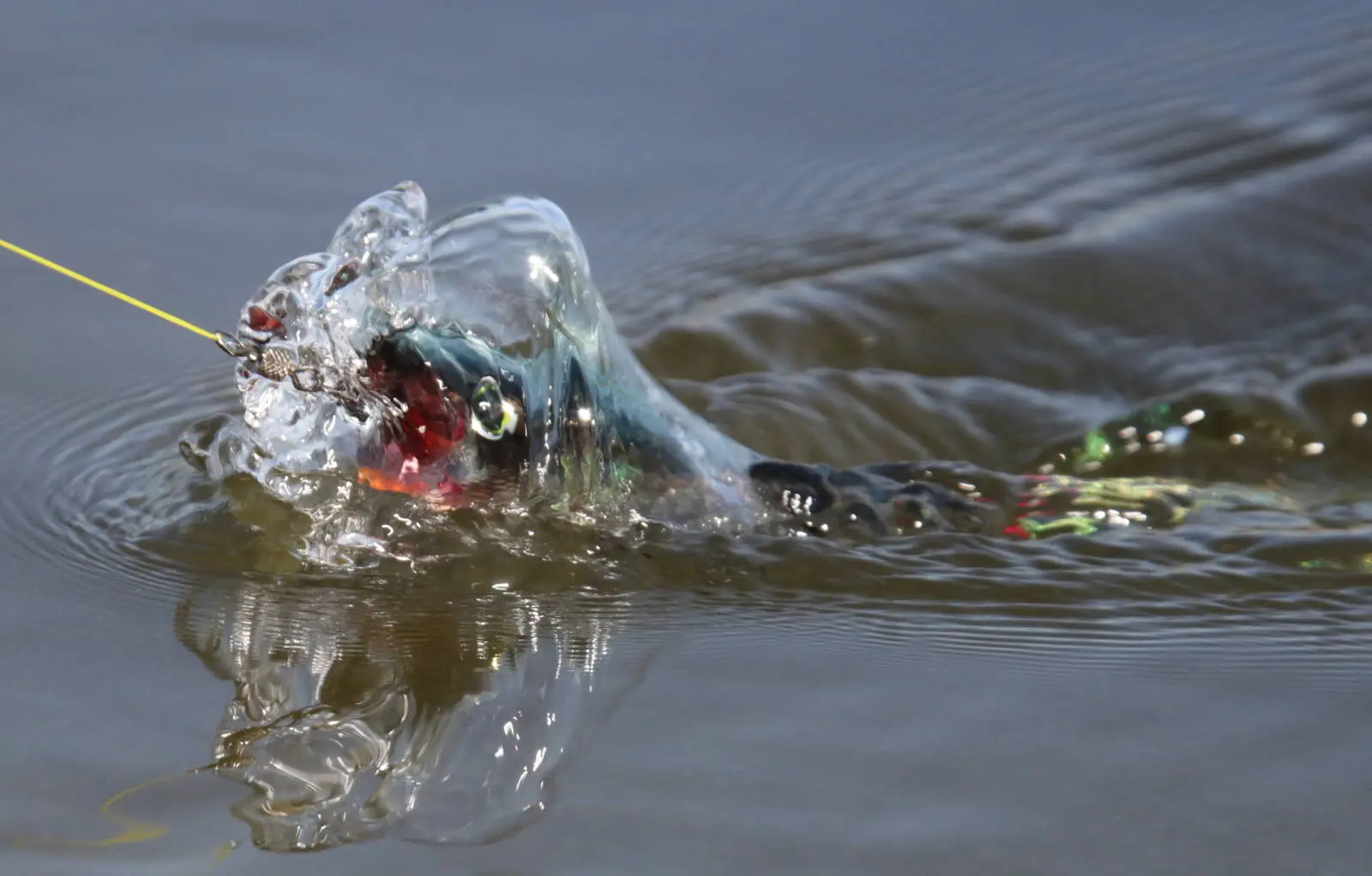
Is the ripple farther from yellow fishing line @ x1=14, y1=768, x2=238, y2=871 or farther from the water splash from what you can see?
yellow fishing line @ x1=14, y1=768, x2=238, y2=871

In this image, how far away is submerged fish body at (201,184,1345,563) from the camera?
116 inches

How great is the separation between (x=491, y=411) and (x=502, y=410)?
0.02m

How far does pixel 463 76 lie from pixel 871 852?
339cm

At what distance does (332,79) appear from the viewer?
4934 millimetres

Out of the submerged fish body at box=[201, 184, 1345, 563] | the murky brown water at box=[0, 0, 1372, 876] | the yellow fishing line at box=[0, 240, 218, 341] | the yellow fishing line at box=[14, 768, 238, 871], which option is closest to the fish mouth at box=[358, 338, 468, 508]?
the submerged fish body at box=[201, 184, 1345, 563]

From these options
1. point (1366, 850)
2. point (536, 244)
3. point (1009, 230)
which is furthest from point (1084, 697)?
point (1009, 230)

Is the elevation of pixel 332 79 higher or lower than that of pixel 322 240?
higher

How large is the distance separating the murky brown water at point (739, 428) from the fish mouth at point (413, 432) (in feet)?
0.43

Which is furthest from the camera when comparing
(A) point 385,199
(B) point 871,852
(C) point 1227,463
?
(C) point 1227,463

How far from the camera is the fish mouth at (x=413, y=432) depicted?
2.96 metres

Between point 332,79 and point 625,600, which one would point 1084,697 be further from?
point 332,79

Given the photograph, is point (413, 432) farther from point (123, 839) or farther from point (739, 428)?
point (123, 839)

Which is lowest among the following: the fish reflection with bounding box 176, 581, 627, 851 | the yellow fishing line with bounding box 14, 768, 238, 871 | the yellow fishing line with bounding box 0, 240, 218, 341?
the yellow fishing line with bounding box 14, 768, 238, 871

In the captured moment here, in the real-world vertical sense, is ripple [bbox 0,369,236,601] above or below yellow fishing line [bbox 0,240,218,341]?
below
